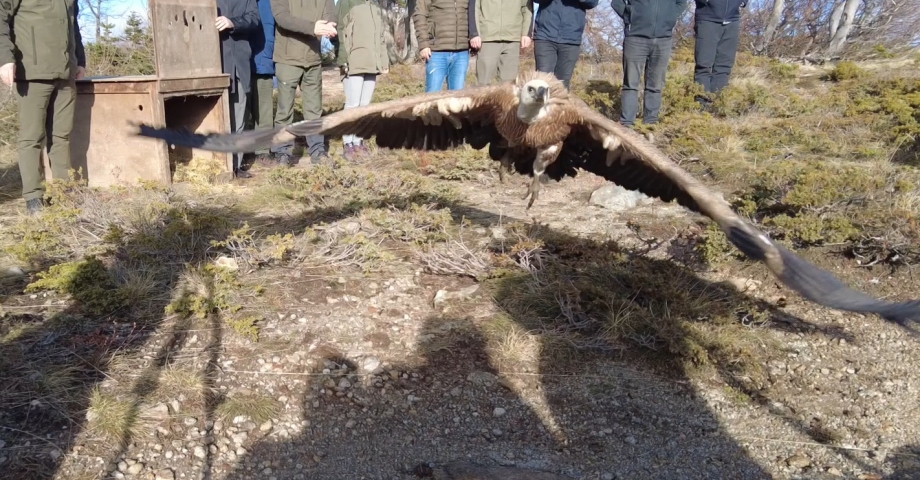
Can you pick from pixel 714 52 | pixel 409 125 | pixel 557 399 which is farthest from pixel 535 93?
pixel 714 52

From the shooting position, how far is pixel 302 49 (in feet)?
21.1

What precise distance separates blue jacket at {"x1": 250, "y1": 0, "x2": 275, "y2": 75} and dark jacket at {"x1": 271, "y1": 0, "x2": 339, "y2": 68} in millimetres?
155

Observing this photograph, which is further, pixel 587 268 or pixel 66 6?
pixel 66 6

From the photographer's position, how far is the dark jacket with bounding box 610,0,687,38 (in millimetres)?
6793

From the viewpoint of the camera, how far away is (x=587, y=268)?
4086mm

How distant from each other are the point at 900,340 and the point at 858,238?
1047 millimetres

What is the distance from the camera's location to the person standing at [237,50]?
20.0 ft

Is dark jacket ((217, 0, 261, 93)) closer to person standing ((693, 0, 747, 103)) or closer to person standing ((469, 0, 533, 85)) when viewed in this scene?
person standing ((469, 0, 533, 85))

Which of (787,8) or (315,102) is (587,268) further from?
(787,8)

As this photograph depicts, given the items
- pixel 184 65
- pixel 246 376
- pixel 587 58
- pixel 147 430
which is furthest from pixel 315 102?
pixel 587 58

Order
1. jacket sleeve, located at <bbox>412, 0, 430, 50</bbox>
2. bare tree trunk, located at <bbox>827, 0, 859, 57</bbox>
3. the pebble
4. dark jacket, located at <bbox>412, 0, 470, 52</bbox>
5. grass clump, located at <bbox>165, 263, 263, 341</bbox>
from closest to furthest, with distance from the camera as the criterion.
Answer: the pebble < grass clump, located at <bbox>165, 263, 263, 341</bbox> < dark jacket, located at <bbox>412, 0, 470, 52</bbox> < jacket sleeve, located at <bbox>412, 0, 430, 50</bbox> < bare tree trunk, located at <bbox>827, 0, 859, 57</bbox>

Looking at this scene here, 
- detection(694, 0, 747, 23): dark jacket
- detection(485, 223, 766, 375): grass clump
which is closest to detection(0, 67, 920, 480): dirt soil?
detection(485, 223, 766, 375): grass clump

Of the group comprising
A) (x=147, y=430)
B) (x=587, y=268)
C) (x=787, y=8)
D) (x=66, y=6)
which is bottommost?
(x=147, y=430)

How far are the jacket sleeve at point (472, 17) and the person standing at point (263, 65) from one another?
1966 millimetres
